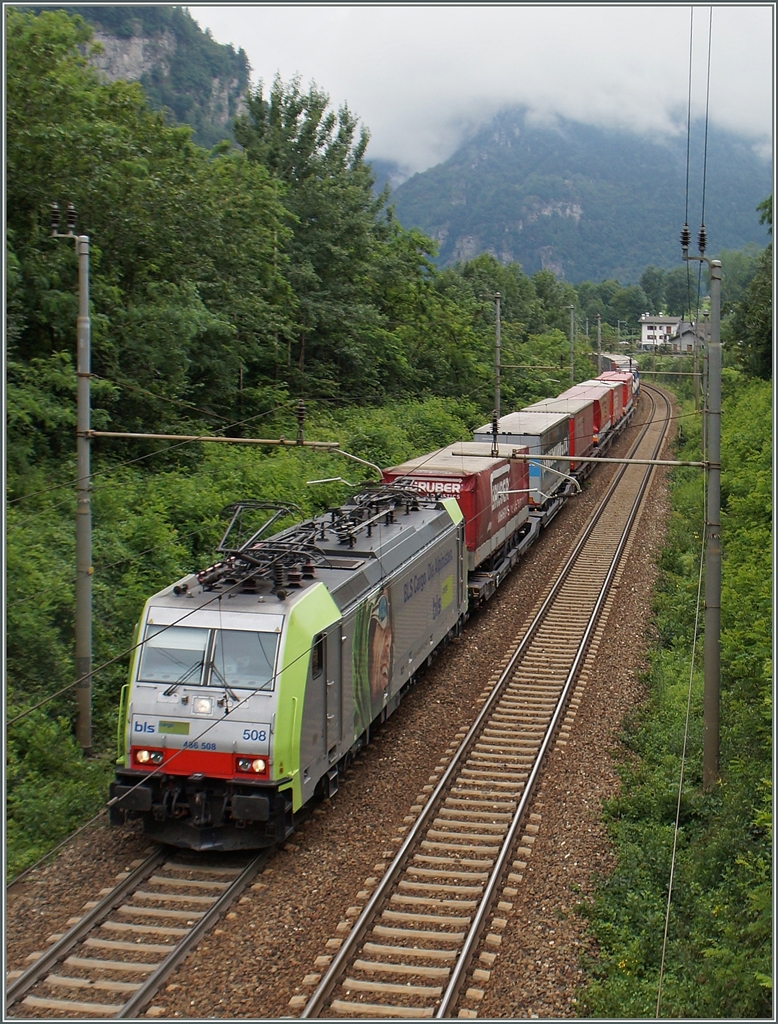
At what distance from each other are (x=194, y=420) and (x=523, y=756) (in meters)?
14.2

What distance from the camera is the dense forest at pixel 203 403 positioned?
12.6 metres

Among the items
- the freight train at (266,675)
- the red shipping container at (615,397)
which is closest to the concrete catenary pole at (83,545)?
the freight train at (266,675)

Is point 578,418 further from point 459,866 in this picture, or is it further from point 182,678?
point 182,678

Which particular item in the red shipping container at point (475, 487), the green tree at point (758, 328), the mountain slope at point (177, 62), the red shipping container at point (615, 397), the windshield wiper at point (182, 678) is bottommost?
the windshield wiper at point (182, 678)

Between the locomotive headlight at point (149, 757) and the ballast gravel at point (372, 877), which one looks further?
the locomotive headlight at point (149, 757)

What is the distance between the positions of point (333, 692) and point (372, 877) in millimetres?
2273

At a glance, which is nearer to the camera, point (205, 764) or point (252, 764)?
point (252, 764)

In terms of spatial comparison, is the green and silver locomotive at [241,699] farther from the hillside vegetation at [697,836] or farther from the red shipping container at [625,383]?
the red shipping container at [625,383]

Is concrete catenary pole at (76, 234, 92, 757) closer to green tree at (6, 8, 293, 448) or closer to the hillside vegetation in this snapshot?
green tree at (6, 8, 293, 448)

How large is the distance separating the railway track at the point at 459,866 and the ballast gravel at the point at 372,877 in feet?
0.78

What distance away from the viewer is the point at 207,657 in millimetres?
11789

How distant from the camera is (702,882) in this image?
11.4 m

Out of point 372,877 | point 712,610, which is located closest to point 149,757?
point 372,877

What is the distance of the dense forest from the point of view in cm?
1261
